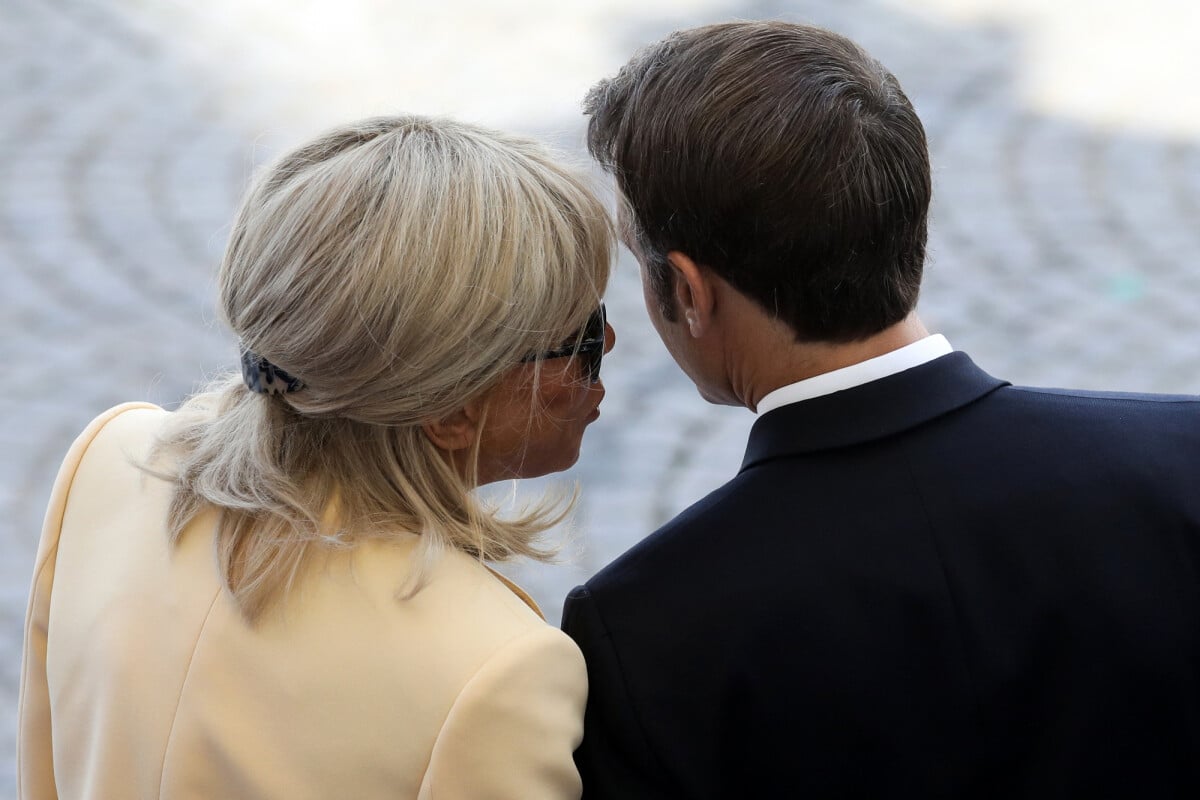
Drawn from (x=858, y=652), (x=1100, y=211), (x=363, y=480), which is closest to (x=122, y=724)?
(x=363, y=480)

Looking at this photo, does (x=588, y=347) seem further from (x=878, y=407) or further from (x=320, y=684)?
(x=320, y=684)

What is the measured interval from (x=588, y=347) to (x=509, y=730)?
1.47ft

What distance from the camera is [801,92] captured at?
149cm

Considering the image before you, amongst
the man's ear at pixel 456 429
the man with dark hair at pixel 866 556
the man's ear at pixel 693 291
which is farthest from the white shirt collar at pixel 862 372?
the man's ear at pixel 456 429

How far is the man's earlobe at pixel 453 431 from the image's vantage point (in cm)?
154

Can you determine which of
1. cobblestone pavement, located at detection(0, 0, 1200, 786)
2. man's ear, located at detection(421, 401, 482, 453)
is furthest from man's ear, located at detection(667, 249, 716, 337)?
cobblestone pavement, located at detection(0, 0, 1200, 786)

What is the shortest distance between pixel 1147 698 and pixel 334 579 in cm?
89

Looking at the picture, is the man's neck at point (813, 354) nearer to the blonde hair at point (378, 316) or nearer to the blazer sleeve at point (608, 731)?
the blonde hair at point (378, 316)

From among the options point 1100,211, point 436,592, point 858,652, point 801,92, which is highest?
point 1100,211

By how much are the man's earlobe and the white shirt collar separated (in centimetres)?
35

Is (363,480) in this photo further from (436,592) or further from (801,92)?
(801,92)

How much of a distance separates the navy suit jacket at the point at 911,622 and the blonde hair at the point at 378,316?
254mm

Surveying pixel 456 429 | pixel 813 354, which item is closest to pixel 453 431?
pixel 456 429

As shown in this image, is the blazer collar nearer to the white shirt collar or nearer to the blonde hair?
the white shirt collar
